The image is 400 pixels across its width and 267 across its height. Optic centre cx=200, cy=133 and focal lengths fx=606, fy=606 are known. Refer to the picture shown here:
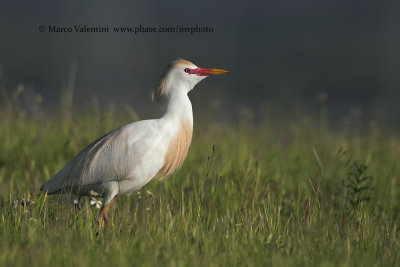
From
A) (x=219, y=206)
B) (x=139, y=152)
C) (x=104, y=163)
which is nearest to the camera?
(x=139, y=152)

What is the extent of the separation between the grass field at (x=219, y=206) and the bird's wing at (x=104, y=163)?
0.60ft

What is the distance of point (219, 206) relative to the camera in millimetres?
5238

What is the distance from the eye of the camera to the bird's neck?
16.3 feet

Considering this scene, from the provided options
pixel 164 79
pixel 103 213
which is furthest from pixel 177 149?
pixel 103 213

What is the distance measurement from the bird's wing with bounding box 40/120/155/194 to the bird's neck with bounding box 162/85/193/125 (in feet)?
0.54

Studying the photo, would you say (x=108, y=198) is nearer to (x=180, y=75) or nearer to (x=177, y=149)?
(x=177, y=149)

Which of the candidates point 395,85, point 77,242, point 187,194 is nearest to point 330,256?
point 77,242

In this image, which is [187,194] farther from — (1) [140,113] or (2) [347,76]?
(2) [347,76]

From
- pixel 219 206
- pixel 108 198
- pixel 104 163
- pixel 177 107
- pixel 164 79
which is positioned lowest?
pixel 219 206

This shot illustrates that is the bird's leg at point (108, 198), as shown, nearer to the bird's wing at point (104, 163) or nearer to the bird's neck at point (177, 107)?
the bird's wing at point (104, 163)

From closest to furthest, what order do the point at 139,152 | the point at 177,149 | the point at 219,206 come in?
the point at 139,152
the point at 177,149
the point at 219,206

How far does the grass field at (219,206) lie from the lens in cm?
376

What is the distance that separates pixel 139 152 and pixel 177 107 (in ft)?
1.61

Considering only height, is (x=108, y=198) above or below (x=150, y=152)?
below
